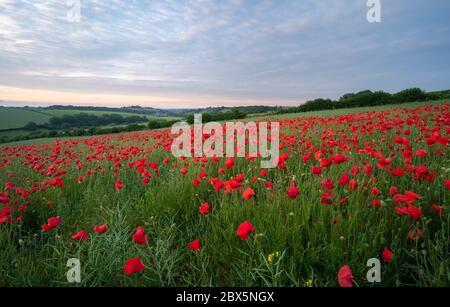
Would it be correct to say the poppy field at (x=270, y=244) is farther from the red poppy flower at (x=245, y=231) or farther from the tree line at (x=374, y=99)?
the tree line at (x=374, y=99)

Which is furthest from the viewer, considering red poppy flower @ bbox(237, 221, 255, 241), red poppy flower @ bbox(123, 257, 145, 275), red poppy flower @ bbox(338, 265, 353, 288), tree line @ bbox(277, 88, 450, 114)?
tree line @ bbox(277, 88, 450, 114)

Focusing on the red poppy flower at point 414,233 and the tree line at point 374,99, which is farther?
the tree line at point 374,99

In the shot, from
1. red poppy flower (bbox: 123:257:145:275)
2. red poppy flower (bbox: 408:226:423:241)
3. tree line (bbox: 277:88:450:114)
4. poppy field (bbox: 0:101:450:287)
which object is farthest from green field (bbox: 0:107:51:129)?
red poppy flower (bbox: 408:226:423:241)

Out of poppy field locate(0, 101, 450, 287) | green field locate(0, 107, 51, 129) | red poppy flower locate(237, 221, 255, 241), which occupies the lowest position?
poppy field locate(0, 101, 450, 287)

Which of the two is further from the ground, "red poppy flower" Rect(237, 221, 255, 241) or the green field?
the green field

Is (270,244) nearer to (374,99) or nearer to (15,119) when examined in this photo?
(374,99)

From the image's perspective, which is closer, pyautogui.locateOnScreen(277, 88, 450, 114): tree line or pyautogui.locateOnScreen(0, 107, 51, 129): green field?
pyautogui.locateOnScreen(277, 88, 450, 114): tree line

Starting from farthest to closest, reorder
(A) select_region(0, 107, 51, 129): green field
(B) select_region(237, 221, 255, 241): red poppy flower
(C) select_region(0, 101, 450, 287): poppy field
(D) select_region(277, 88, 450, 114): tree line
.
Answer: (A) select_region(0, 107, 51, 129): green field → (D) select_region(277, 88, 450, 114): tree line → (C) select_region(0, 101, 450, 287): poppy field → (B) select_region(237, 221, 255, 241): red poppy flower

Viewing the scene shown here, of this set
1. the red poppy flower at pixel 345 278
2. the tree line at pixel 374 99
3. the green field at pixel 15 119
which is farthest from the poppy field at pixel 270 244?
the green field at pixel 15 119

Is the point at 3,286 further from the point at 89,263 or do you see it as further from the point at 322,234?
the point at 322,234

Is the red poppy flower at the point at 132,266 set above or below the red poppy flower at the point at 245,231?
below

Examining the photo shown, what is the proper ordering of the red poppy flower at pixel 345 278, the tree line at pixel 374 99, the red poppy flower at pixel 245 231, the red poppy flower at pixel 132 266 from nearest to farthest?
the red poppy flower at pixel 345 278 < the red poppy flower at pixel 132 266 < the red poppy flower at pixel 245 231 < the tree line at pixel 374 99

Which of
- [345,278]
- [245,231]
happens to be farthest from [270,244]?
[345,278]

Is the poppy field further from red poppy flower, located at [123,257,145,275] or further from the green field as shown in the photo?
the green field
